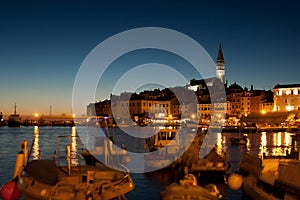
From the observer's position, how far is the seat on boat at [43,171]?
28.2 ft

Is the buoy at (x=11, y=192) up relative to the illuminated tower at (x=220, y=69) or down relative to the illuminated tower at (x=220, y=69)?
down

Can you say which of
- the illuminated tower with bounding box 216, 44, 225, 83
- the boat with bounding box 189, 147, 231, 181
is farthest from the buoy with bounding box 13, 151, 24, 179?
the illuminated tower with bounding box 216, 44, 225, 83

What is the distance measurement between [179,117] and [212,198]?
103508mm

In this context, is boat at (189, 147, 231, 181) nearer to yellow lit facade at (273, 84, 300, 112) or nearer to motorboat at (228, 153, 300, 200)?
motorboat at (228, 153, 300, 200)

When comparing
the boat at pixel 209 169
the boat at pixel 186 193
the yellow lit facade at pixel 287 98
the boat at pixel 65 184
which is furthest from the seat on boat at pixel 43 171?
the yellow lit facade at pixel 287 98

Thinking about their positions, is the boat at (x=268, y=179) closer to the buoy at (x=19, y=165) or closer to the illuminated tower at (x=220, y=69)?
the buoy at (x=19, y=165)

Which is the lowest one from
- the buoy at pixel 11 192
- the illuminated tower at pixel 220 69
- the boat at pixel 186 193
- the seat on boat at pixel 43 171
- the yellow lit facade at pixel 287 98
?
the buoy at pixel 11 192

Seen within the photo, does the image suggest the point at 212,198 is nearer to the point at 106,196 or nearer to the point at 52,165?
the point at 106,196

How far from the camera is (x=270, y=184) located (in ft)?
34.7

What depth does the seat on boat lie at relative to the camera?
8.59 metres

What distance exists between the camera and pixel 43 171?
915 cm

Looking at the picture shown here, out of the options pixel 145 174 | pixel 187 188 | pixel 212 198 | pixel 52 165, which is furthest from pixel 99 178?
pixel 145 174

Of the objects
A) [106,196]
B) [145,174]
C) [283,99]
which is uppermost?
[283,99]

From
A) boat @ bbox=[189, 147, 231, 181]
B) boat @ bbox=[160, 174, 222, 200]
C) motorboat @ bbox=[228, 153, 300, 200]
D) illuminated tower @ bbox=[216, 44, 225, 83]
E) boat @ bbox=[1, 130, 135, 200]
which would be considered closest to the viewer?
boat @ bbox=[1, 130, 135, 200]
